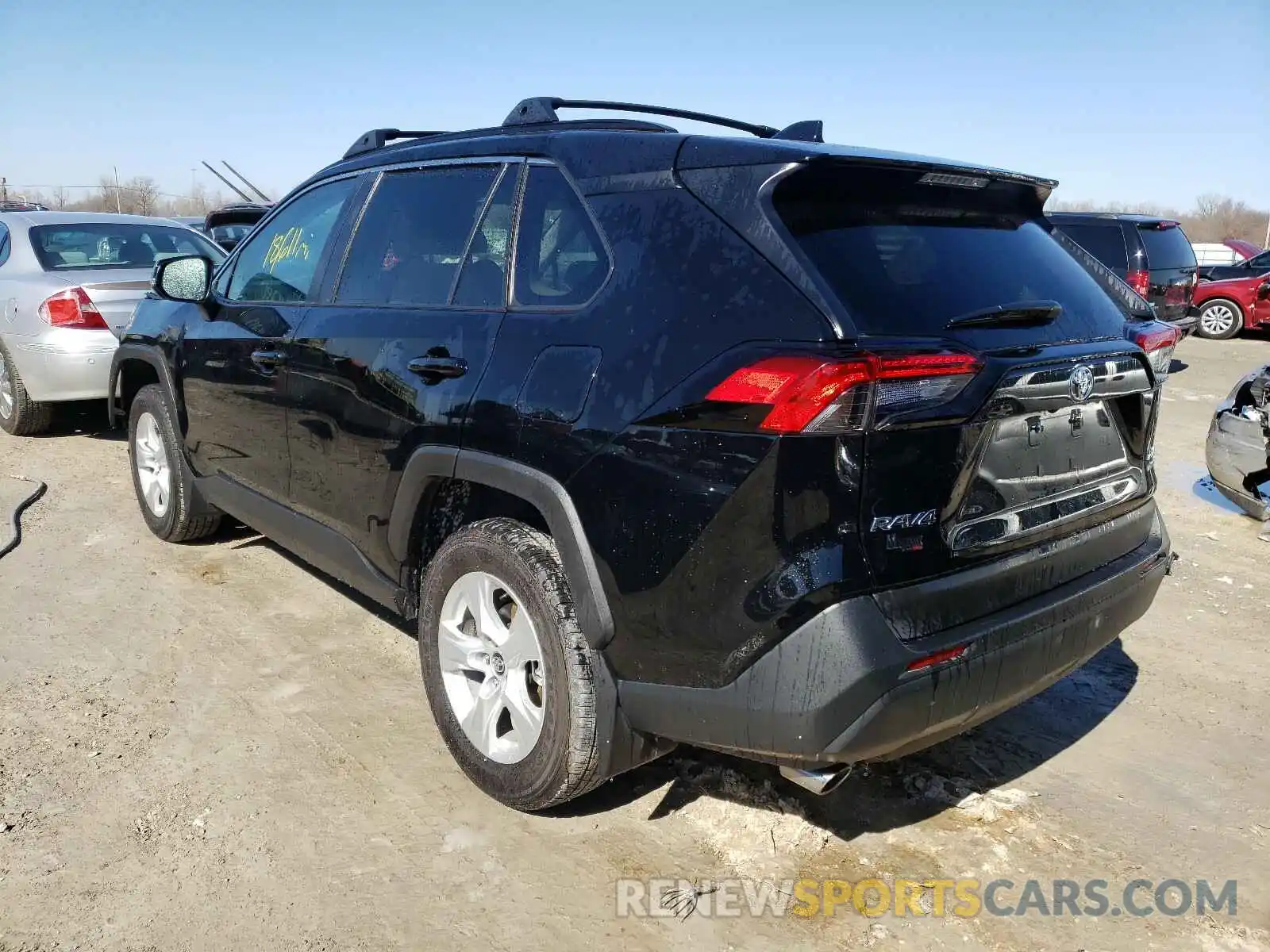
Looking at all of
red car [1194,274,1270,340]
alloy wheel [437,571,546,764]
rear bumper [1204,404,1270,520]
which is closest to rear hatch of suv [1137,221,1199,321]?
red car [1194,274,1270,340]

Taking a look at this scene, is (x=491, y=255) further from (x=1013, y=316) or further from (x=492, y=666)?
(x=1013, y=316)

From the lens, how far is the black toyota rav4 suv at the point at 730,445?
6.86ft

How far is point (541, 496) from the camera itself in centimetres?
255

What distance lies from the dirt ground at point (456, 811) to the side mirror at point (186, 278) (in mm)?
1473

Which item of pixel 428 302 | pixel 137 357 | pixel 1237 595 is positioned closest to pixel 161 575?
pixel 137 357

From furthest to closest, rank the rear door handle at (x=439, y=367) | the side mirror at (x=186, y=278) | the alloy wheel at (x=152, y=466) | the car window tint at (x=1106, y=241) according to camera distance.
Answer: the car window tint at (x=1106, y=241) < the alloy wheel at (x=152, y=466) < the side mirror at (x=186, y=278) < the rear door handle at (x=439, y=367)

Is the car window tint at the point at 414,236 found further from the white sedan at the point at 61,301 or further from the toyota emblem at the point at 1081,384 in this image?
the white sedan at the point at 61,301

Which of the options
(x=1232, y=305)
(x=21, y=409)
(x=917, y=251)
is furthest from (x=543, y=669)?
(x=1232, y=305)

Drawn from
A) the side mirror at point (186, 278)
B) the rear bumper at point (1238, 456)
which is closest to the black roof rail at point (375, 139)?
the side mirror at point (186, 278)

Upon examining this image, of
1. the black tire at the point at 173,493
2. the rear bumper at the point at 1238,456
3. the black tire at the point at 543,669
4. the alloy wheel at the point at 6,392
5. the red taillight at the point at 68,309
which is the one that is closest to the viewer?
the black tire at the point at 543,669

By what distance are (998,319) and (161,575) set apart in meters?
4.08

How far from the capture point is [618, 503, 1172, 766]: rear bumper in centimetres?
206

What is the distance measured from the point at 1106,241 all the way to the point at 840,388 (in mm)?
11484

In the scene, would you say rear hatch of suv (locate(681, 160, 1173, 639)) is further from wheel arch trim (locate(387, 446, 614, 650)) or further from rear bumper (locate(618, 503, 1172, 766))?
wheel arch trim (locate(387, 446, 614, 650))
